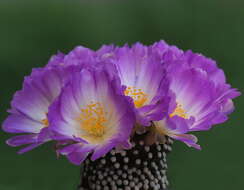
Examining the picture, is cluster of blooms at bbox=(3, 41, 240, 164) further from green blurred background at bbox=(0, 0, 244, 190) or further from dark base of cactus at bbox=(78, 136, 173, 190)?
green blurred background at bbox=(0, 0, 244, 190)

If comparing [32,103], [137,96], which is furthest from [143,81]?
[32,103]

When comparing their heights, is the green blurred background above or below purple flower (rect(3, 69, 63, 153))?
above

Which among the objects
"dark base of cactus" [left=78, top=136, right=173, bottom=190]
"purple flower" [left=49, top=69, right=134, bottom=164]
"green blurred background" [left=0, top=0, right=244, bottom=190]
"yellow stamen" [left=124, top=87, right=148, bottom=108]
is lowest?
"dark base of cactus" [left=78, top=136, right=173, bottom=190]

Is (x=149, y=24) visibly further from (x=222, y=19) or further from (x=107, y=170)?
(x=107, y=170)

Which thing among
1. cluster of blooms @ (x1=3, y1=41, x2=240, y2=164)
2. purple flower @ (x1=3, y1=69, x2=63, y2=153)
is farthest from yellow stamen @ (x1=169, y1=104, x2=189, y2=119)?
purple flower @ (x1=3, y1=69, x2=63, y2=153)

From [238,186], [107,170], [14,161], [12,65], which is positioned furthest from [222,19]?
[107,170]
